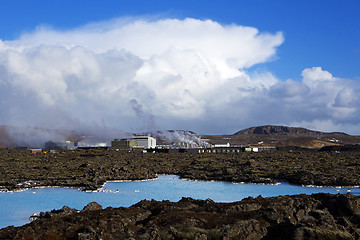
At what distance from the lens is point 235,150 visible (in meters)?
85.4

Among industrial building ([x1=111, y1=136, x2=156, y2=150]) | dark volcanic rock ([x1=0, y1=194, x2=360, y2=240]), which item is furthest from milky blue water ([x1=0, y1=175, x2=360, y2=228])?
industrial building ([x1=111, y1=136, x2=156, y2=150])

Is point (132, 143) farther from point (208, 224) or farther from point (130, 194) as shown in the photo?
point (208, 224)

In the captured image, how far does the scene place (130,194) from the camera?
28656 mm

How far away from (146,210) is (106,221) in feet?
10.4

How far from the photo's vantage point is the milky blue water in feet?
74.1

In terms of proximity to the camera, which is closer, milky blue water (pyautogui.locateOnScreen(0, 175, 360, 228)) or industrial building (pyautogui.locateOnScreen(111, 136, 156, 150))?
milky blue water (pyautogui.locateOnScreen(0, 175, 360, 228))

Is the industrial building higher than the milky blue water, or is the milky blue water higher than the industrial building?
the industrial building

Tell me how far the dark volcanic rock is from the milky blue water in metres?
7.60

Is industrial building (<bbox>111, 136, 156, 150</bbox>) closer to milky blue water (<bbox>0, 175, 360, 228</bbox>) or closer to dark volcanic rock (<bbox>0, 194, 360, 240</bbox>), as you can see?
milky blue water (<bbox>0, 175, 360, 228</bbox>)

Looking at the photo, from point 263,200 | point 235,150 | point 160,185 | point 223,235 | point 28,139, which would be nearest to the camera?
point 223,235

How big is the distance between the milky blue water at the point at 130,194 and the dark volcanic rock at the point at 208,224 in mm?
7605

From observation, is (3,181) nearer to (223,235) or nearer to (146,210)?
(146,210)

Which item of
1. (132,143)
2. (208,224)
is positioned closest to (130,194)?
(208,224)

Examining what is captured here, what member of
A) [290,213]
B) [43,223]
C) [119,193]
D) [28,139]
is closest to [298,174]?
[119,193]
